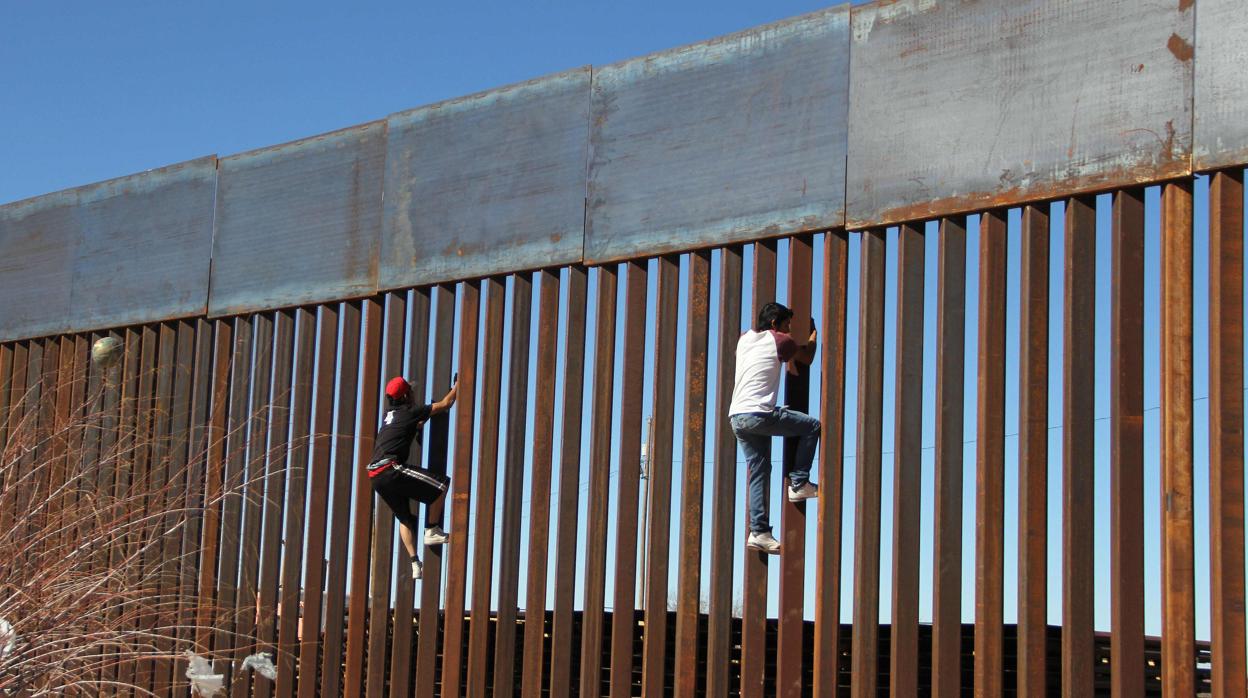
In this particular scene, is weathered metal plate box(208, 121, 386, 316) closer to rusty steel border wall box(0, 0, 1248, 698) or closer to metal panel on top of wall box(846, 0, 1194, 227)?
rusty steel border wall box(0, 0, 1248, 698)

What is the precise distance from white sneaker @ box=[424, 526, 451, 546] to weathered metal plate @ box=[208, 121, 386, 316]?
1615 mm

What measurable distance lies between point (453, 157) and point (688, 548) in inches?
116

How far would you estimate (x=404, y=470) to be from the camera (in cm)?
942

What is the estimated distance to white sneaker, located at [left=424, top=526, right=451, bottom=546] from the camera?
942cm

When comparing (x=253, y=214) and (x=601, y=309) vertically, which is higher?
(x=253, y=214)

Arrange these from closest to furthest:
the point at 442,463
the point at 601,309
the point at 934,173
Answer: the point at 934,173 → the point at 601,309 → the point at 442,463

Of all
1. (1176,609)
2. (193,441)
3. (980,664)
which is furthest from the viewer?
(193,441)

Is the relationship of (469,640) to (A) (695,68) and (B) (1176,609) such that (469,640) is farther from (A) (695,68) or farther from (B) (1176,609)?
(B) (1176,609)

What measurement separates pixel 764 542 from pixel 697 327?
1.28 metres

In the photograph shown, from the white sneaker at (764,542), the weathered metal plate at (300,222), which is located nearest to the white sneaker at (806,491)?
the white sneaker at (764,542)

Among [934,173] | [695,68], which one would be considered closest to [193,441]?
[695,68]

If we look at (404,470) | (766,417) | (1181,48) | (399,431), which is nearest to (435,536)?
(404,470)

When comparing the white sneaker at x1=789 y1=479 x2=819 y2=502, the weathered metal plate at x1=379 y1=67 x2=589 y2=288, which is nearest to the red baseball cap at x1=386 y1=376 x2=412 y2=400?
the weathered metal plate at x1=379 y1=67 x2=589 y2=288

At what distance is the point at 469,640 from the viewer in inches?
363
